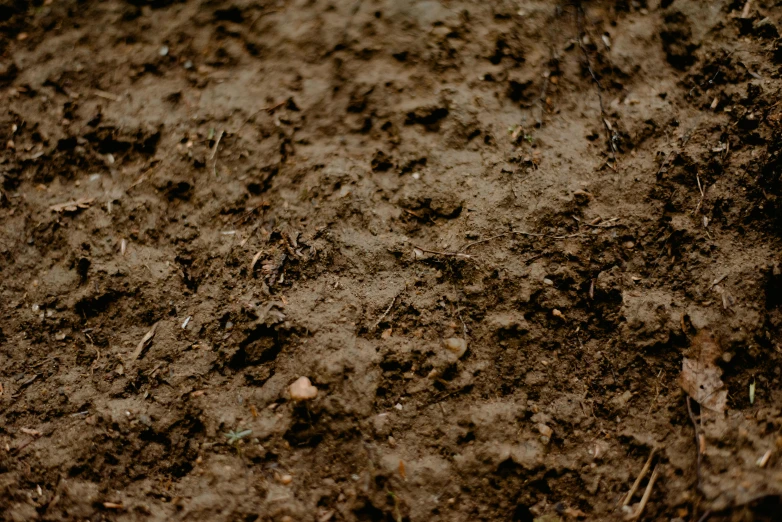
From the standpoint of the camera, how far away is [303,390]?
190cm

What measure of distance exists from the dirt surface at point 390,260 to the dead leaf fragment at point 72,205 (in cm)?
1

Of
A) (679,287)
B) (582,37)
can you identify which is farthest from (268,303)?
(582,37)

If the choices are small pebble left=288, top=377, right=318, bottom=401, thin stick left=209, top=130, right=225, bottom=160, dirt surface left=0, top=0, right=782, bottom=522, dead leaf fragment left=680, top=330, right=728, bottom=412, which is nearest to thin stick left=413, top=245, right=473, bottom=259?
dirt surface left=0, top=0, right=782, bottom=522

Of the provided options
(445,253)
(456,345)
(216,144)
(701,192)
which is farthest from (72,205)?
(701,192)

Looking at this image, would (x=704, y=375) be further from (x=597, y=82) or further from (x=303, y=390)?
(x=303, y=390)

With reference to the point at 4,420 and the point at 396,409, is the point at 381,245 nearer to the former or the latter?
the point at 396,409

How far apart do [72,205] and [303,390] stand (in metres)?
1.38

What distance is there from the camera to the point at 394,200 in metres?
2.17

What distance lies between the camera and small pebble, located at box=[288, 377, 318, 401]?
6.21 ft

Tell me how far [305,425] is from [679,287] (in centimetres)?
157

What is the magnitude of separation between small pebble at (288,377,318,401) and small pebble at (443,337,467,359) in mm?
536

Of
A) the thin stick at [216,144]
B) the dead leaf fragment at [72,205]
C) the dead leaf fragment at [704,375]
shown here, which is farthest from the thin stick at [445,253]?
the dead leaf fragment at [72,205]

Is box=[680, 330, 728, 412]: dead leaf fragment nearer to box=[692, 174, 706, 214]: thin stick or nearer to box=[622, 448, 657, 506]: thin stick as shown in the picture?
box=[622, 448, 657, 506]: thin stick

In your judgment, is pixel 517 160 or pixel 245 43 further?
pixel 245 43
